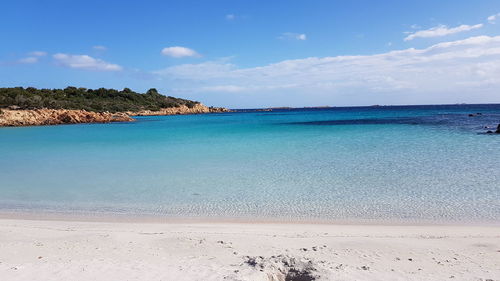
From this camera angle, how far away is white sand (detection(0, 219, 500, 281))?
459cm

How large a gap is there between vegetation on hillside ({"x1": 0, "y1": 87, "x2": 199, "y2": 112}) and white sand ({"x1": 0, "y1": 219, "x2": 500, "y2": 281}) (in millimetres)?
62127

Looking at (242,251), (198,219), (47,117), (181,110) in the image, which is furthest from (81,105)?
(242,251)

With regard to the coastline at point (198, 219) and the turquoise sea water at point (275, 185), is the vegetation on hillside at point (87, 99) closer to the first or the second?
the turquoise sea water at point (275, 185)

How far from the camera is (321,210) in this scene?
7852 millimetres

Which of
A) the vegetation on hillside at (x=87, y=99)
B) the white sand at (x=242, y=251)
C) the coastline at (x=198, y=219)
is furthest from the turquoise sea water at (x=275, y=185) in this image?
the vegetation on hillside at (x=87, y=99)

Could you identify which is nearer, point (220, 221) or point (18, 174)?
point (220, 221)

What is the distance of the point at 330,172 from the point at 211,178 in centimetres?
390

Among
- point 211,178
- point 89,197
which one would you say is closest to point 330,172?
point 211,178

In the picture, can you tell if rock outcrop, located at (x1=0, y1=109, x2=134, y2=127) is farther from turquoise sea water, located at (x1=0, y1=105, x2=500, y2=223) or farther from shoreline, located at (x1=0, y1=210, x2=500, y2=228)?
shoreline, located at (x1=0, y1=210, x2=500, y2=228)

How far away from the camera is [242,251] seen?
17.7 ft

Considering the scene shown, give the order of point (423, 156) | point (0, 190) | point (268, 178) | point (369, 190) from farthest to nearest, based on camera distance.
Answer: point (423, 156) < point (268, 178) < point (0, 190) < point (369, 190)

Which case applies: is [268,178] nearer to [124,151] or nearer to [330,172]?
[330,172]

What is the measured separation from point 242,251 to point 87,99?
9030cm

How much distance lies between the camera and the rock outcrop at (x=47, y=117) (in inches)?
1893
